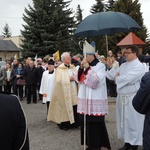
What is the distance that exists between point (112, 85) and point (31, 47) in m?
17.0

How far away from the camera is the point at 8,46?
69625 mm

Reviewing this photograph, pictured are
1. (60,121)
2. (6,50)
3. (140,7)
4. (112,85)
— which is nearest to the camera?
(60,121)

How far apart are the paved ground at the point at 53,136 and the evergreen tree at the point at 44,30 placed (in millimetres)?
19632

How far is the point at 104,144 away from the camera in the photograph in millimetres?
5605

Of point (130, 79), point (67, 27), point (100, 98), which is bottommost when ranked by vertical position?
point (100, 98)

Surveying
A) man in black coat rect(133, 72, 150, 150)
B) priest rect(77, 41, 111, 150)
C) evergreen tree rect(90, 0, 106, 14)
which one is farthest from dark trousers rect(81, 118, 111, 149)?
evergreen tree rect(90, 0, 106, 14)

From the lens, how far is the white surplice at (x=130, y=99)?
17.3 feet

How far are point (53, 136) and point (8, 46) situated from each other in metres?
64.9

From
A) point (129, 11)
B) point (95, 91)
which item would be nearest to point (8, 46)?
point (129, 11)

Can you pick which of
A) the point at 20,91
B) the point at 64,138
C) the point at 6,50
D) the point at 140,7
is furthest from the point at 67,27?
the point at 6,50

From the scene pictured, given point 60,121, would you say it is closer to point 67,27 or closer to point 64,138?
point 64,138

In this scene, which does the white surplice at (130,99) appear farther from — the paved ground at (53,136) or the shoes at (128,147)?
the paved ground at (53,136)

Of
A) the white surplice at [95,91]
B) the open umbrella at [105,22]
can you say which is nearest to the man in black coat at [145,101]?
the white surplice at [95,91]

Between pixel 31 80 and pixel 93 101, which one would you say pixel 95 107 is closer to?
pixel 93 101
